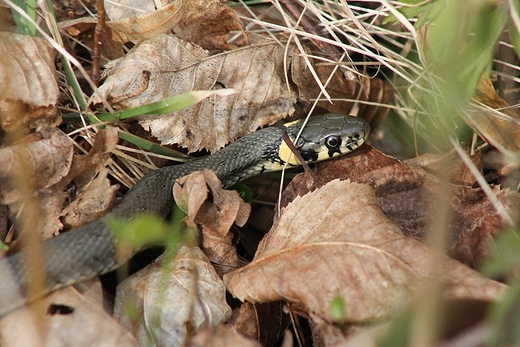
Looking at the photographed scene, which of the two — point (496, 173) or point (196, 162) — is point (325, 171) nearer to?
point (196, 162)

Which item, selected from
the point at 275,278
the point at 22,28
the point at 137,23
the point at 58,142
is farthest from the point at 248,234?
the point at 22,28

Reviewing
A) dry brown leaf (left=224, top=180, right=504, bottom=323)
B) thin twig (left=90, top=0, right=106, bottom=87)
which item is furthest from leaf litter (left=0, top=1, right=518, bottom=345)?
thin twig (left=90, top=0, right=106, bottom=87)

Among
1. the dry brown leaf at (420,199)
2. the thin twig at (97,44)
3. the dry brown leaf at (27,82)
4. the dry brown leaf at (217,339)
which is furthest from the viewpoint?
the thin twig at (97,44)

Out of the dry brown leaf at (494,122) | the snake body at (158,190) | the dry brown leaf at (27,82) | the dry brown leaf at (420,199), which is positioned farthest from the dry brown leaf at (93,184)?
the dry brown leaf at (494,122)

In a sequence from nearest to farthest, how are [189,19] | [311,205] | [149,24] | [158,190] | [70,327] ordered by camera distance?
1. [70,327]
2. [311,205]
3. [158,190]
4. [149,24]
5. [189,19]

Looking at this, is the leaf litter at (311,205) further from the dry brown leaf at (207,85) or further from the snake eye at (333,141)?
the snake eye at (333,141)

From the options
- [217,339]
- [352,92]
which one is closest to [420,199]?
[352,92]

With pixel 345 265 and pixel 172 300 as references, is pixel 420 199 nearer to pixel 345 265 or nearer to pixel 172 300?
pixel 345 265
